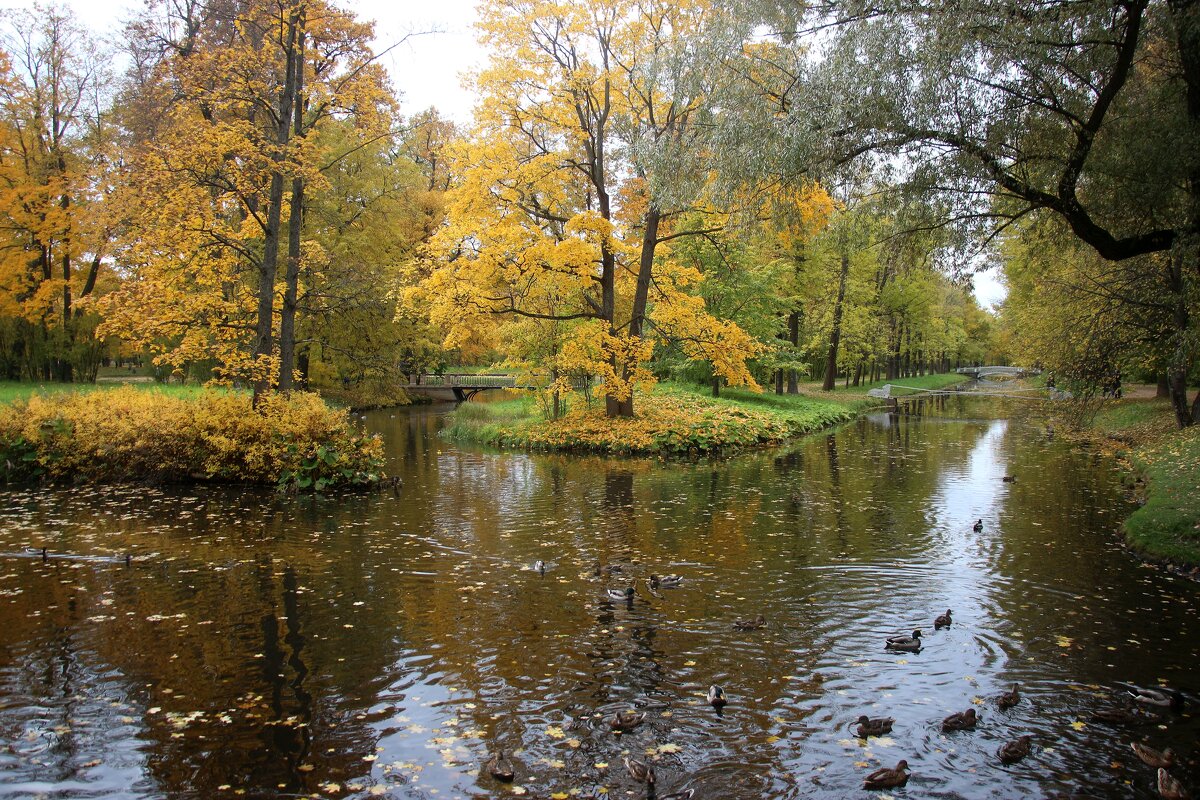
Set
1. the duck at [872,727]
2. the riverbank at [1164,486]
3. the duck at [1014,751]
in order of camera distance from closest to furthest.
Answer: the duck at [1014,751] → the duck at [872,727] → the riverbank at [1164,486]

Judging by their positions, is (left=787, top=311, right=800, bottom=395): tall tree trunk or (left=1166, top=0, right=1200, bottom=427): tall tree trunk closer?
(left=1166, top=0, right=1200, bottom=427): tall tree trunk

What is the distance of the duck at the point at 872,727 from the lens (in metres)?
5.38

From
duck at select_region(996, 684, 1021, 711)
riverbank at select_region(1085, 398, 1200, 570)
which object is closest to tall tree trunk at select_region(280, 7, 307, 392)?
duck at select_region(996, 684, 1021, 711)

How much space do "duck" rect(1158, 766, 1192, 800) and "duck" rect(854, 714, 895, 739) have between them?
1.61 m

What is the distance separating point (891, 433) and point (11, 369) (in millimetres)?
34910

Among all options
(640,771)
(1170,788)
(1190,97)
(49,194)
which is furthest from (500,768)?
(49,194)

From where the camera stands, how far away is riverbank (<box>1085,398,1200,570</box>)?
9875mm

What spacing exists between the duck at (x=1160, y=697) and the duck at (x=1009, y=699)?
926 millimetres

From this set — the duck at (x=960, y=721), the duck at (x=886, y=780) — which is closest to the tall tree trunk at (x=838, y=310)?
the duck at (x=960, y=721)

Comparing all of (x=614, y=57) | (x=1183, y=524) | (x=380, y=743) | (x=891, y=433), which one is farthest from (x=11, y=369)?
(x=1183, y=524)

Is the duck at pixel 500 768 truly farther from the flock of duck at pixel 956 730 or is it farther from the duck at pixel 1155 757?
the duck at pixel 1155 757

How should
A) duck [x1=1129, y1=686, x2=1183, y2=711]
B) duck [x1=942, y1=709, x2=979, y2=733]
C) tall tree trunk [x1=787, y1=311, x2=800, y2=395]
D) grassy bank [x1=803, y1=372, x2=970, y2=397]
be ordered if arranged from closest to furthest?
duck [x1=942, y1=709, x2=979, y2=733]
duck [x1=1129, y1=686, x2=1183, y2=711]
tall tree trunk [x1=787, y1=311, x2=800, y2=395]
grassy bank [x1=803, y1=372, x2=970, y2=397]

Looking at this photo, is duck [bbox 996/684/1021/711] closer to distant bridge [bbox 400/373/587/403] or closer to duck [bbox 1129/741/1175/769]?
duck [bbox 1129/741/1175/769]

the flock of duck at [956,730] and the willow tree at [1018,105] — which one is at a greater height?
the willow tree at [1018,105]
